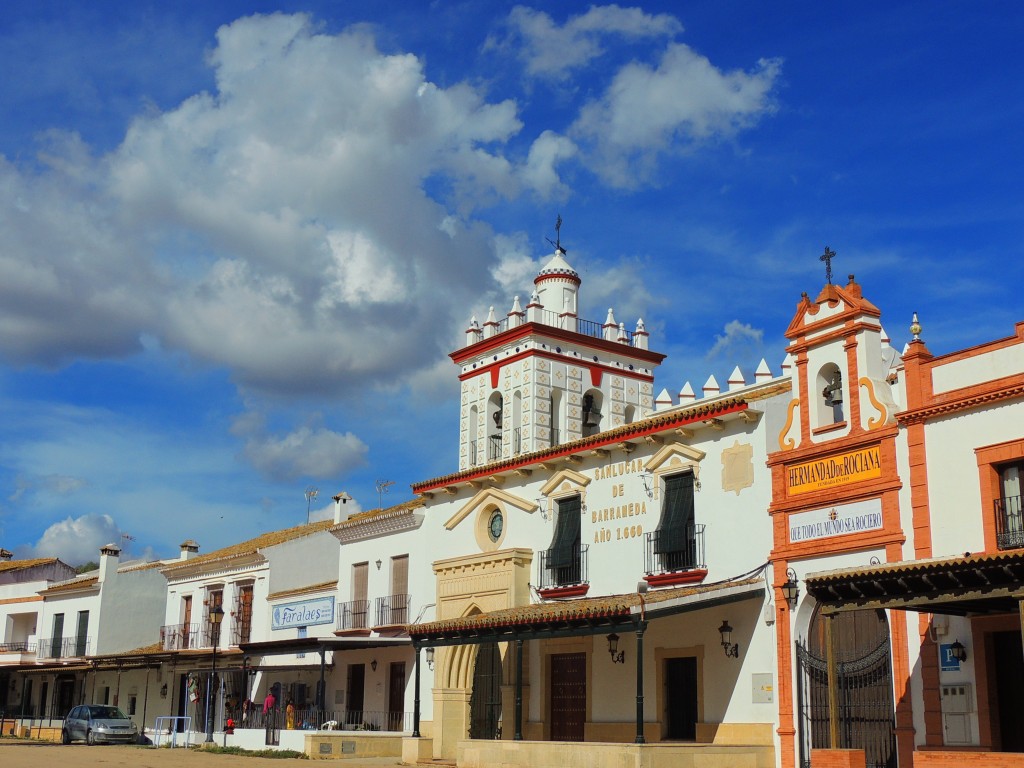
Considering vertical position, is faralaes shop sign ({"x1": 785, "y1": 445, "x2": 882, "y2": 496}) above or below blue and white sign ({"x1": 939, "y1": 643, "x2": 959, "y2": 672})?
above

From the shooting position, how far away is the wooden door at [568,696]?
24062mm

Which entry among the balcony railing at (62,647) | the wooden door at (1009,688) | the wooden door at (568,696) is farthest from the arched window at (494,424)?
the wooden door at (1009,688)

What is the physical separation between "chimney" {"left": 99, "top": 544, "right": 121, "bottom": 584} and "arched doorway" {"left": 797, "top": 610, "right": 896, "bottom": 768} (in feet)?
104

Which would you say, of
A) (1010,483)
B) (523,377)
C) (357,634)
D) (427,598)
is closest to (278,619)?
(357,634)

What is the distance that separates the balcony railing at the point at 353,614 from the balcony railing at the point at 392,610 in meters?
0.82

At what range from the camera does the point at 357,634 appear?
3072cm

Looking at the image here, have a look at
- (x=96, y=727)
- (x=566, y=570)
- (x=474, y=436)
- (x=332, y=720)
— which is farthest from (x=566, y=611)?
(x=96, y=727)

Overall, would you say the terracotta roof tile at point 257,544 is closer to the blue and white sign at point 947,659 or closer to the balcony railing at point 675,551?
the balcony railing at point 675,551

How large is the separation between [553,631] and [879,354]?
7611mm

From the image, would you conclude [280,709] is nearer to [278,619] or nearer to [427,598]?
[278,619]

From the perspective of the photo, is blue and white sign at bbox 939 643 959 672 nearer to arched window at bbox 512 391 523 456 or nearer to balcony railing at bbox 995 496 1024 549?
balcony railing at bbox 995 496 1024 549

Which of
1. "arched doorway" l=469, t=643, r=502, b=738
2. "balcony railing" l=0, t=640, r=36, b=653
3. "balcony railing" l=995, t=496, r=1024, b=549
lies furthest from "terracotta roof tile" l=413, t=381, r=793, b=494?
"balcony railing" l=0, t=640, r=36, b=653

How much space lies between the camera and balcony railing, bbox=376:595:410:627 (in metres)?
29.3

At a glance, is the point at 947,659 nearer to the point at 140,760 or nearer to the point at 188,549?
the point at 140,760
